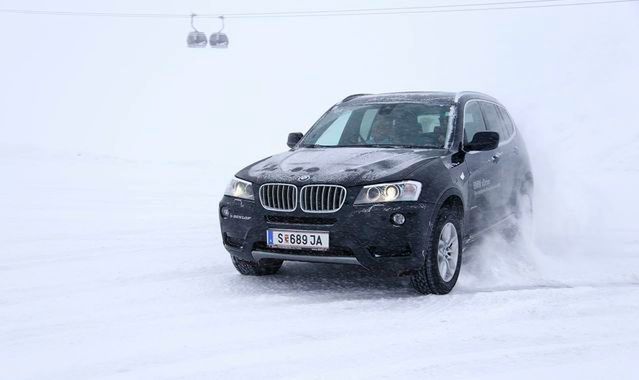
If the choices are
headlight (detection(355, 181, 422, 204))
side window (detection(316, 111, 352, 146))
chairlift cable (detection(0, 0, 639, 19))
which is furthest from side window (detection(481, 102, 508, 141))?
chairlift cable (detection(0, 0, 639, 19))

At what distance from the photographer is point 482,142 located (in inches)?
268

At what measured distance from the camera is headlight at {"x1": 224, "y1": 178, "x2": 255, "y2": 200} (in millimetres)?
6395

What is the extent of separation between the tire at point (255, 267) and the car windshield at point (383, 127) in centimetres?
125

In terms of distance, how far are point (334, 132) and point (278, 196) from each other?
1645 millimetres

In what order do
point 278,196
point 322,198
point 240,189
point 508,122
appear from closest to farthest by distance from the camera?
1. point 322,198
2. point 278,196
3. point 240,189
4. point 508,122

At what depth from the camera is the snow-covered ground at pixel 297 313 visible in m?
4.44

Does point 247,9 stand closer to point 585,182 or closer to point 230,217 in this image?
point 585,182

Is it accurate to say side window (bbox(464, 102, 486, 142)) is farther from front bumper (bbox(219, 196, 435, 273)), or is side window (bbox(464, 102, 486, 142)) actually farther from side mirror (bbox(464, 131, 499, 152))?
front bumper (bbox(219, 196, 435, 273))

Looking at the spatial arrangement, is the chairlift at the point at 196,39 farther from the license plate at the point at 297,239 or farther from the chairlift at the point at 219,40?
the license plate at the point at 297,239

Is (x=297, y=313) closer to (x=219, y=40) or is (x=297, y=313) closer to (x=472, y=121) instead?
(x=472, y=121)

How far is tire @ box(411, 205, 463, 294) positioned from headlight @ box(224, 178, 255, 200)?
146 centimetres

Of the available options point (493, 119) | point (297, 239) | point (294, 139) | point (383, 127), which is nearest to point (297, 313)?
point (297, 239)

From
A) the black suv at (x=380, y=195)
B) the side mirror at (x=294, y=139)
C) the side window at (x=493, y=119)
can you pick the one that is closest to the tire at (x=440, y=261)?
the black suv at (x=380, y=195)

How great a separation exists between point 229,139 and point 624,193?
94.0ft
